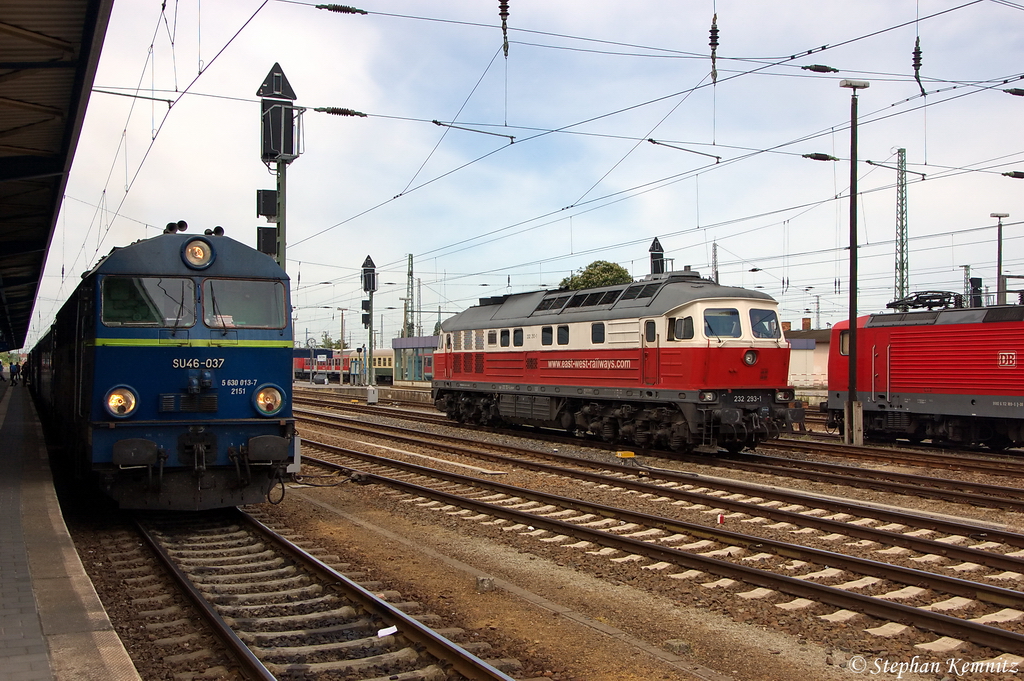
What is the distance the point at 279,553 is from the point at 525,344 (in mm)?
13904

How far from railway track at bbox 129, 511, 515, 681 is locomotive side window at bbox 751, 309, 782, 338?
11630 millimetres

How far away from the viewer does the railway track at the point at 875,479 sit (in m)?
11.9

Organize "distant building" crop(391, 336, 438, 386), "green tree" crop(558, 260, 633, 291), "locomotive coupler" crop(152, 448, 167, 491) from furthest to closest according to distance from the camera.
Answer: "distant building" crop(391, 336, 438, 386) → "green tree" crop(558, 260, 633, 291) → "locomotive coupler" crop(152, 448, 167, 491)

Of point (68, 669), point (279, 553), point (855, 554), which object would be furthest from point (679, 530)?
point (68, 669)

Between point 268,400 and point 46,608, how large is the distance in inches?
149

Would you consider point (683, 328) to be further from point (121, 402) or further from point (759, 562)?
point (121, 402)

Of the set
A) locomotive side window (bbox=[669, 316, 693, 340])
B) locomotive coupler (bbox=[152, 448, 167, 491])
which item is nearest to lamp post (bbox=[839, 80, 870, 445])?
locomotive side window (bbox=[669, 316, 693, 340])

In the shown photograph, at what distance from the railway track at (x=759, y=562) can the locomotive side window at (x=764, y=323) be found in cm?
568

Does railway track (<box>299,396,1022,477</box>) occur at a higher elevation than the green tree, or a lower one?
lower

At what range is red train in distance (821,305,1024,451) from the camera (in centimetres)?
1817

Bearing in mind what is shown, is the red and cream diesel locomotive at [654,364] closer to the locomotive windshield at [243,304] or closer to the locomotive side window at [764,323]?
the locomotive side window at [764,323]

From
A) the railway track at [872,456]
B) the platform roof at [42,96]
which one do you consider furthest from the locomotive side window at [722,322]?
the platform roof at [42,96]

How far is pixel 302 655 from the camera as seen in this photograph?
5.69 metres

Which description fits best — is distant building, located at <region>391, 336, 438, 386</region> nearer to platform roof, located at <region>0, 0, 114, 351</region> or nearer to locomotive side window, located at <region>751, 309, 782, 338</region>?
locomotive side window, located at <region>751, 309, 782, 338</region>
